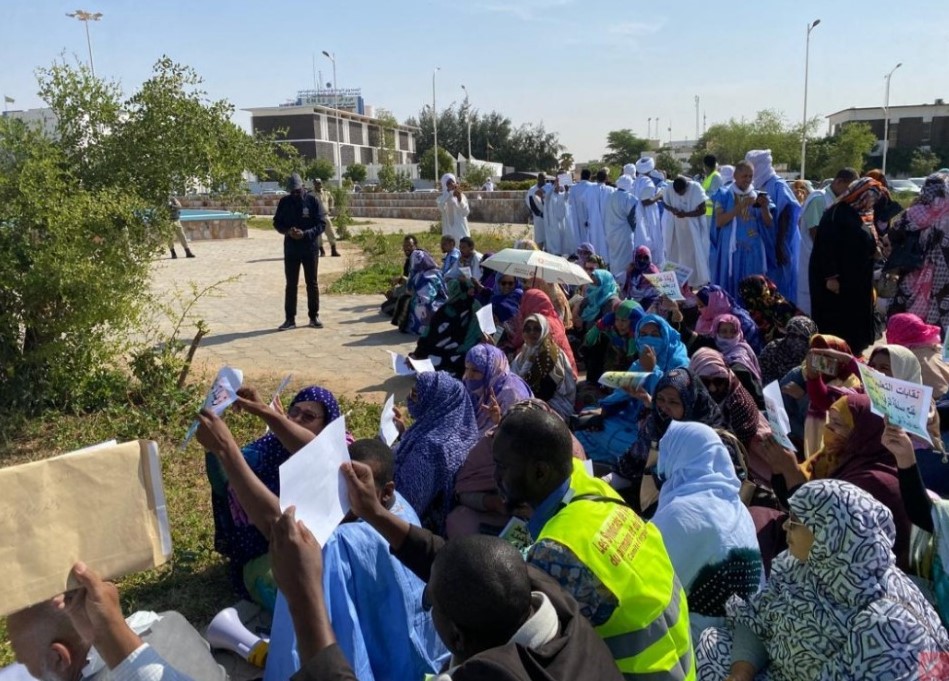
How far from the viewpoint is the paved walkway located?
7480 millimetres

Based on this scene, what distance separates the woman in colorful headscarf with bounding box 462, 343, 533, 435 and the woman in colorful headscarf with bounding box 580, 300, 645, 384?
4.65 ft

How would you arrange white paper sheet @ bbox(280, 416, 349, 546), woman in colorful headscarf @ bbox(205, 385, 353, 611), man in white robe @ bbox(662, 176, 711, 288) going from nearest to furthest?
white paper sheet @ bbox(280, 416, 349, 546) < woman in colorful headscarf @ bbox(205, 385, 353, 611) < man in white robe @ bbox(662, 176, 711, 288)

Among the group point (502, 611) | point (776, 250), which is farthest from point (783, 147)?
point (502, 611)

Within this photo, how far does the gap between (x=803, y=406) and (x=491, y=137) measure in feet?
203

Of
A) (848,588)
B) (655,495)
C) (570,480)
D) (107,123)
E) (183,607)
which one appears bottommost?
(183,607)

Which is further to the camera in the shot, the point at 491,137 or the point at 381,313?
the point at 491,137

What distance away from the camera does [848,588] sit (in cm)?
219

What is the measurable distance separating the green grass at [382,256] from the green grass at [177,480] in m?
5.71

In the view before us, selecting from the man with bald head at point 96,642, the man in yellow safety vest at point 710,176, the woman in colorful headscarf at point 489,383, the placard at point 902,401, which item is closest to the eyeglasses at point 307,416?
the woman in colorful headscarf at point 489,383

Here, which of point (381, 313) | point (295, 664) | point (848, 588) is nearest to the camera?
point (848, 588)

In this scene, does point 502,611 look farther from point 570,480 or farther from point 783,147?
point 783,147

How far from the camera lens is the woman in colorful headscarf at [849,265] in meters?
6.88

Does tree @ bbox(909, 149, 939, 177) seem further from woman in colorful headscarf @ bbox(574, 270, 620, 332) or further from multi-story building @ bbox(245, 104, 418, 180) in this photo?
woman in colorful headscarf @ bbox(574, 270, 620, 332)

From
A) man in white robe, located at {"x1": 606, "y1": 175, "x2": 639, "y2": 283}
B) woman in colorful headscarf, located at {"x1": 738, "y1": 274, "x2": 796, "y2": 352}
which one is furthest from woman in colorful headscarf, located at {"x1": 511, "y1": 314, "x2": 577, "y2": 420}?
man in white robe, located at {"x1": 606, "y1": 175, "x2": 639, "y2": 283}
